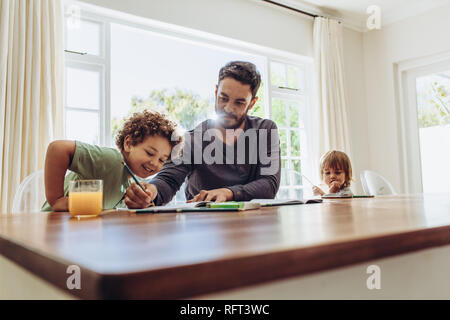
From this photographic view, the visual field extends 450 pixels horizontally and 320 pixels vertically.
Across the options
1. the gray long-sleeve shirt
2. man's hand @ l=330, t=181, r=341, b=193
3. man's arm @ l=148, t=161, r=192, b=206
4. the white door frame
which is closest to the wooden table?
man's arm @ l=148, t=161, r=192, b=206

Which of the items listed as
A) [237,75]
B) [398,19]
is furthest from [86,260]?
[398,19]

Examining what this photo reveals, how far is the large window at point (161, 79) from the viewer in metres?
2.96

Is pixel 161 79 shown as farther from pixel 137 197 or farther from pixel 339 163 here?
pixel 137 197

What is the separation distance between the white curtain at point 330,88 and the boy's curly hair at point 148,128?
110 inches

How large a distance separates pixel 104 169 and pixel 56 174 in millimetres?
166

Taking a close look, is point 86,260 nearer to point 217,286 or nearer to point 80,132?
point 217,286

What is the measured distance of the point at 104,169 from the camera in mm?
1244

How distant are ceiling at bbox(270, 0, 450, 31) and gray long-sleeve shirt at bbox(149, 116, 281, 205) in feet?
9.45

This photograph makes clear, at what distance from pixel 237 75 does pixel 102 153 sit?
57 cm

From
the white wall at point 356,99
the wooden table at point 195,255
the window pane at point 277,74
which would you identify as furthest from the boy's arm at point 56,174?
the white wall at point 356,99

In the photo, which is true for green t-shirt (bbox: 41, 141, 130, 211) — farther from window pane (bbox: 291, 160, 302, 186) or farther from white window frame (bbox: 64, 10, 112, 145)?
window pane (bbox: 291, 160, 302, 186)

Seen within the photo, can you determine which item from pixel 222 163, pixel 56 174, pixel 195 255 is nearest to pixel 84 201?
pixel 56 174

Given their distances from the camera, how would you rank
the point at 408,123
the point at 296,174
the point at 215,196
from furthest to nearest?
the point at 408,123
the point at 296,174
the point at 215,196
